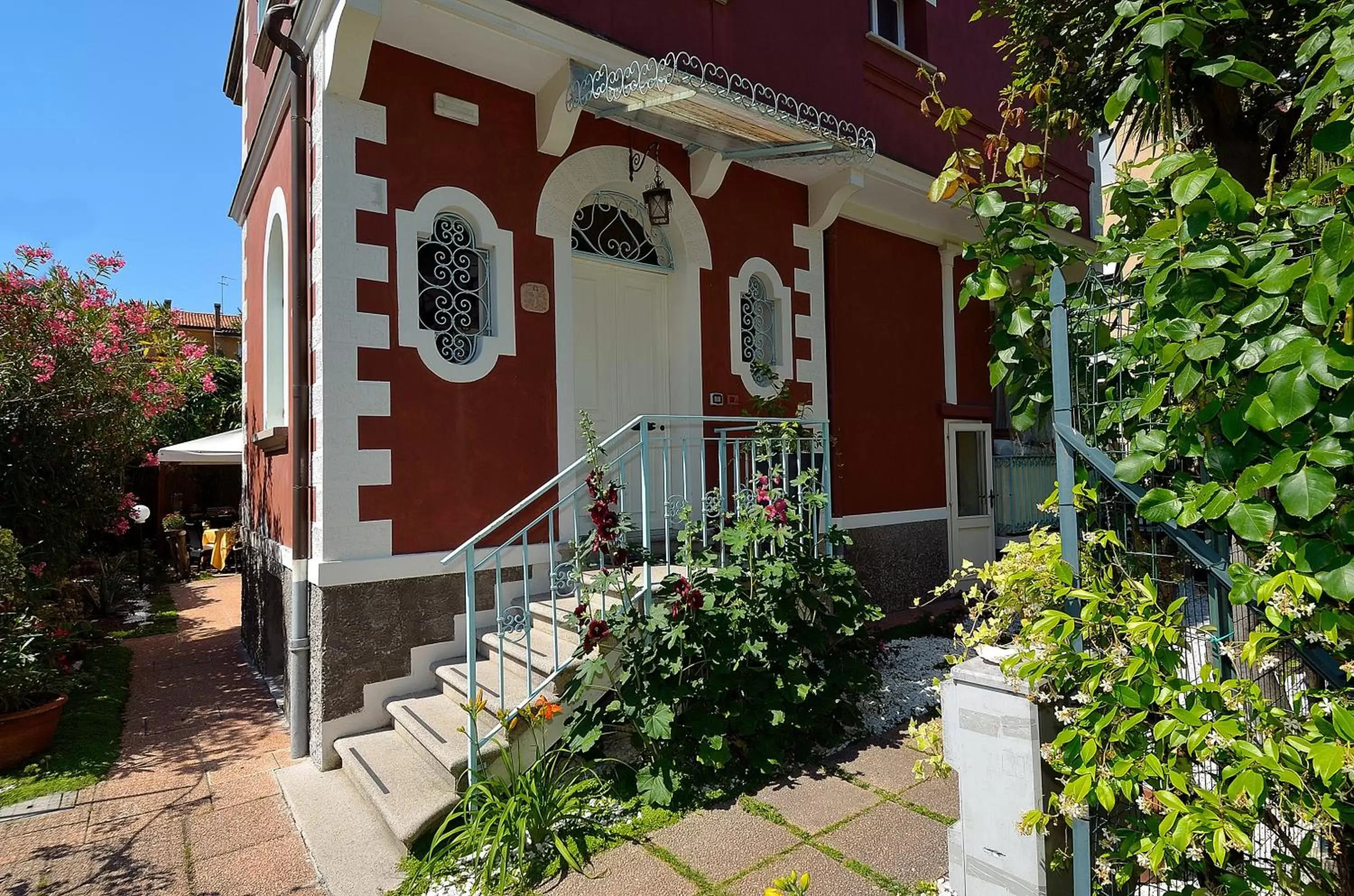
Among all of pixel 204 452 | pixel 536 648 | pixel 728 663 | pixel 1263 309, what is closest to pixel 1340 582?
pixel 1263 309

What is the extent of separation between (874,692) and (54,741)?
5.23m

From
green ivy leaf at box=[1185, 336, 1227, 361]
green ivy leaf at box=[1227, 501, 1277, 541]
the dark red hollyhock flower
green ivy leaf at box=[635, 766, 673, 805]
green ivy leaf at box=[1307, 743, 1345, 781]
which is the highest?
green ivy leaf at box=[1185, 336, 1227, 361]

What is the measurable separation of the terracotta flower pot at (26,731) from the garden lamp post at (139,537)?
5.93 metres

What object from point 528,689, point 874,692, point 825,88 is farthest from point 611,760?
point 825,88

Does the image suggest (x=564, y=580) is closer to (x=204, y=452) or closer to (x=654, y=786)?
(x=654, y=786)

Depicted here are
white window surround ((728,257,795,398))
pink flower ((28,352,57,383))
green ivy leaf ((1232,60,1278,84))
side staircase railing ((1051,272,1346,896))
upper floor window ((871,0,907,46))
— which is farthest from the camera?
upper floor window ((871,0,907,46))

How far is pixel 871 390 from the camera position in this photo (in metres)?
7.26

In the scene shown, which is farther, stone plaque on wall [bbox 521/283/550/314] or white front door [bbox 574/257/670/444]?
white front door [bbox 574/257/670/444]

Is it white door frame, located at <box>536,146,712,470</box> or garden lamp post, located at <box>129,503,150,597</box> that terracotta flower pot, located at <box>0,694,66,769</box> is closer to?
white door frame, located at <box>536,146,712,470</box>

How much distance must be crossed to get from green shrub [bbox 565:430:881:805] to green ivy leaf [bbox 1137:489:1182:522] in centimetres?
235

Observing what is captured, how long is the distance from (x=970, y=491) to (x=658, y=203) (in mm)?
5135

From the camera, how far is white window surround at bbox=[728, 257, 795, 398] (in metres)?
6.07

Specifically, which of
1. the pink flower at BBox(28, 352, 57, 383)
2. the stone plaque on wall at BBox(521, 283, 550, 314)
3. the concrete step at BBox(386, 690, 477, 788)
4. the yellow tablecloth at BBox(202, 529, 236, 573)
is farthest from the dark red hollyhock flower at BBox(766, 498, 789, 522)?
the yellow tablecloth at BBox(202, 529, 236, 573)

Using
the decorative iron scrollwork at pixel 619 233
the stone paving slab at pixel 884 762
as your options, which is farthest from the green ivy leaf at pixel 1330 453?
the decorative iron scrollwork at pixel 619 233
